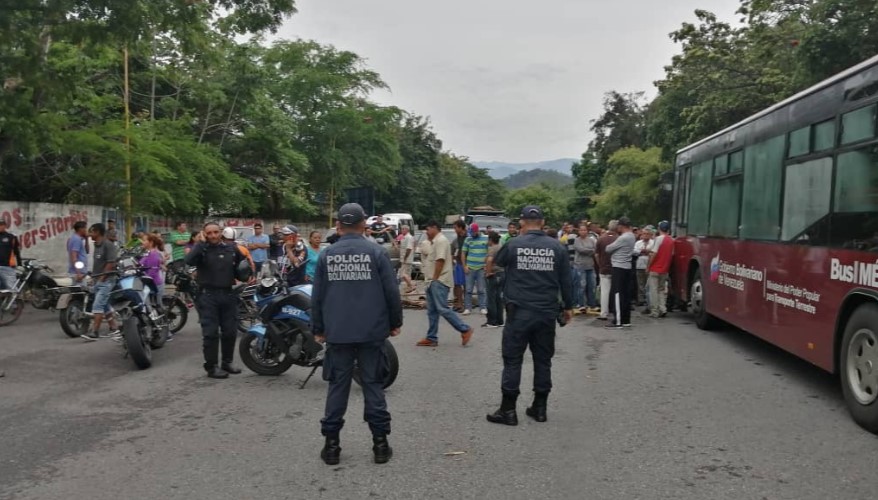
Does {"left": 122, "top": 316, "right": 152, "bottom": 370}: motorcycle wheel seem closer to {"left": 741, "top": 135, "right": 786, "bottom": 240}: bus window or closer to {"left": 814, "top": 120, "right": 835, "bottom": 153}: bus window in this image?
{"left": 741, "top": 135, "right": 786, "bottom": 240}: bus window

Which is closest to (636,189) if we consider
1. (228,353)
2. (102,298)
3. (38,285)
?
(38,285)

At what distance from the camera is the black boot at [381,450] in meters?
4.75

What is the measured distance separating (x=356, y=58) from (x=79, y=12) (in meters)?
30.0

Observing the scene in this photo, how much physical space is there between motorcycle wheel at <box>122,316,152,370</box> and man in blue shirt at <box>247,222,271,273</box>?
18.3ft

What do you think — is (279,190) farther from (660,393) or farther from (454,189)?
(454,189)

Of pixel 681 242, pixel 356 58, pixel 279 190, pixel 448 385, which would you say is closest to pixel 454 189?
pixel 356 58

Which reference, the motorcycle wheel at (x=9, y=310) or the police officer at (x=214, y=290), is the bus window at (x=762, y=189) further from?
the motorcycle wheel at (x=9, y=310)

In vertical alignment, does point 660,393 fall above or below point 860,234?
below

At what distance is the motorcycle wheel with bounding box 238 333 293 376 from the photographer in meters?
7.49

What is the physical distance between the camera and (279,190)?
30016 mm

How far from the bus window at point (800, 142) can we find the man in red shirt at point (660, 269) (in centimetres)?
497

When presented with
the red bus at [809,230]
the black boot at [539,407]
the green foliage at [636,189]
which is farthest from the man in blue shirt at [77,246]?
the green foliage at [636,189]

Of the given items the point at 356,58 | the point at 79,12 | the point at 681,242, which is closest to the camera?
the point at 79,12

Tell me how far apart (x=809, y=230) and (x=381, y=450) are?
464cm
